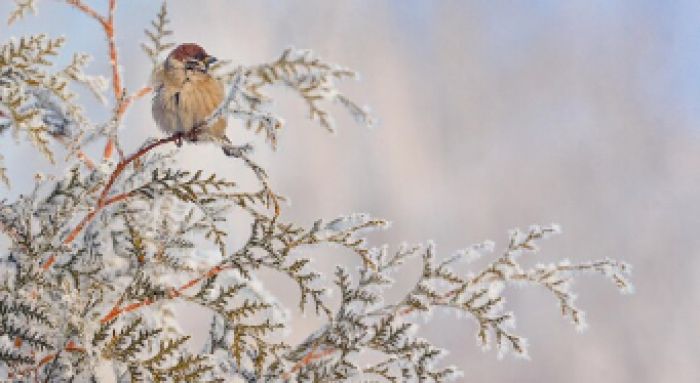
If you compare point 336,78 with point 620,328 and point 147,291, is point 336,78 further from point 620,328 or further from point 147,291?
point 620,328

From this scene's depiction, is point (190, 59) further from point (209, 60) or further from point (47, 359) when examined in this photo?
point (47, 359)

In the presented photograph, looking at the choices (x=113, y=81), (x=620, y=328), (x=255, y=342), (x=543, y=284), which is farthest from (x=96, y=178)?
(x=620, y=328)

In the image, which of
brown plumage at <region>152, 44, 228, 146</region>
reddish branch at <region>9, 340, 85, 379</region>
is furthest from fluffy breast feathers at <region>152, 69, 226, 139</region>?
reddish branch at <region>9, 340, 85, 379</region>

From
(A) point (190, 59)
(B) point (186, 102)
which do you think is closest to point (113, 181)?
(B) point (186, 102)

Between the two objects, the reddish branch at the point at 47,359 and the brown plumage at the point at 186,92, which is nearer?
the reddish branch at the point at 47,359

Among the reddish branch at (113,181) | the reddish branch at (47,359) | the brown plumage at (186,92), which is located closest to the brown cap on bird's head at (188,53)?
the brown plumage at (186,92)

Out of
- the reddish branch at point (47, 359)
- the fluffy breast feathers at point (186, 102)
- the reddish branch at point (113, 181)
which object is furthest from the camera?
the fluffy breast feathers at point (186, 102)

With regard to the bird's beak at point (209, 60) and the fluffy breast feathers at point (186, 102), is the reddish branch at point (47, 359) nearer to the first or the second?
the fluffy breast feathers at point (186, 102)

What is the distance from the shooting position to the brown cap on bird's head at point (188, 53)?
2064mm

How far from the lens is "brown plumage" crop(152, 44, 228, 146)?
6.52ft

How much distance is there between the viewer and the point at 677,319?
21.1 metres

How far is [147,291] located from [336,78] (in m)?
0.61

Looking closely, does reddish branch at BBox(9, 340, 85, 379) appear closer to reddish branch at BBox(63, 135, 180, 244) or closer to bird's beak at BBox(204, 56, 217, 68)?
reddish branch at BBox(63, 135, 180, 244)

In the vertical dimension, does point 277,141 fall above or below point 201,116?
below
